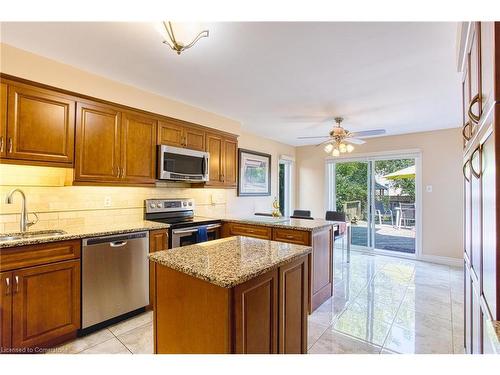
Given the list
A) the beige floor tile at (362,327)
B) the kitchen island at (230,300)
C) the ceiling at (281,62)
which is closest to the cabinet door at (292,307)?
the kitchen island at (230,300)

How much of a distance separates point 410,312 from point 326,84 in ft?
8.38

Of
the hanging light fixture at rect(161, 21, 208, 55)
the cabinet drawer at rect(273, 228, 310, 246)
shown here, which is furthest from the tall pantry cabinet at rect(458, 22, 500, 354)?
the cabinet drawer at rect(273, 228, 310, 246)

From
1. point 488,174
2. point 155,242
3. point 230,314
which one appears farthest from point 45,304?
point 488,174

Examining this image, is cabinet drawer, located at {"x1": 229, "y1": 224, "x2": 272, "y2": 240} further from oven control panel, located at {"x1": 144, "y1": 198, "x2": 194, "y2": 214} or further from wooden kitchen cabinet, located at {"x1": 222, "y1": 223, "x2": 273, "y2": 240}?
oven control panel, located at {"x1": 144, "y1": 198, "x2": 194, "y2": 214}

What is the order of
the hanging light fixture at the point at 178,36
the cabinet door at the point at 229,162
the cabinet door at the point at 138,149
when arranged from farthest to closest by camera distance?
the cabinet door at the point at 229,162 < the cabinet door at the point at 138,149 < the hanging light fixture at the point at 178,36

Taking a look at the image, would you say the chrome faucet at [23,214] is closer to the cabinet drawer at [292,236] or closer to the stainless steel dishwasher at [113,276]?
the stainless steel dishwasher at [113,276]

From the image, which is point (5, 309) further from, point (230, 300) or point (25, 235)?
point (230, 300)

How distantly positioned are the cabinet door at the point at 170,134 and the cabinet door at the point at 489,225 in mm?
2894

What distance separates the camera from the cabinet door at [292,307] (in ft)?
4.53

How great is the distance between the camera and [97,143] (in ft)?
8.19
